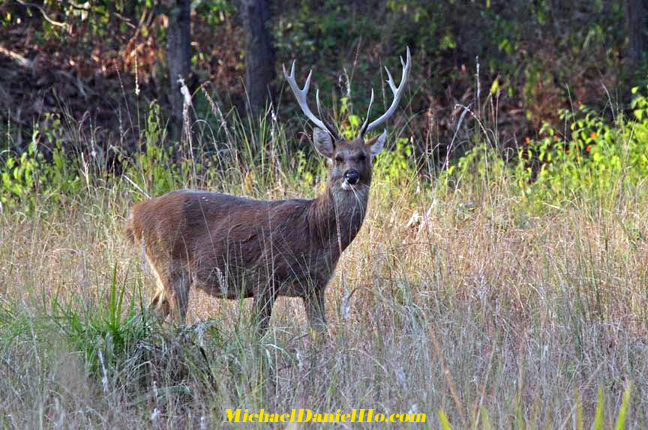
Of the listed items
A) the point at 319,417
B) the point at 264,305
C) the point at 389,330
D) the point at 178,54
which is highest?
the point at 178,54

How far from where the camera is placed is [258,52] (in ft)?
41.6

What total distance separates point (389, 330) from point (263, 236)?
1.09m

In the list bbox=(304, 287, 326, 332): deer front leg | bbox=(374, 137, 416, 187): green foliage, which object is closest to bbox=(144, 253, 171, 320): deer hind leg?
bbox=(304, 287, 326, 332): deer front leg

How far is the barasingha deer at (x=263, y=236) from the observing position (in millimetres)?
6062

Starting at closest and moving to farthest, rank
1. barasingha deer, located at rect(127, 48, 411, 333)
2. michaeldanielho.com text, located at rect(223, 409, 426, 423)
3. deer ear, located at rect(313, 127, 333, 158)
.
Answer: michaeldanielho.com text, located at rect(223, 409, 426, 423)
barasingha deer, located at rect(127, 48, 411, 333)
deer ear, located at rect(313, 127, 333, 158)

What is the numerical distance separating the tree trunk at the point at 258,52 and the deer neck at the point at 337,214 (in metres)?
6.28

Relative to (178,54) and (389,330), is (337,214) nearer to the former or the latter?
(389,330)

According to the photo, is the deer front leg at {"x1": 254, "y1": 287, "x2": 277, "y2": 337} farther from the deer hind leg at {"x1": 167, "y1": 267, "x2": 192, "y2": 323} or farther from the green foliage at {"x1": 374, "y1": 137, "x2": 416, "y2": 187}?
the green foliage at {"x1": 374, "y1": 137, "x2": 416, "y2": 187}

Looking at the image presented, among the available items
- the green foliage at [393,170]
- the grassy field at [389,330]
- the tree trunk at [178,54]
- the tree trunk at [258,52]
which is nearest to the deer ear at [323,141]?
the grassy field at [389,330]

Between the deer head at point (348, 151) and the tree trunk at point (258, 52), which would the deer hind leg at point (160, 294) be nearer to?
the deer head at point (348, 151)

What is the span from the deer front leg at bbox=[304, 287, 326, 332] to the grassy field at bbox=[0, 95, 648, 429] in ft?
0.29

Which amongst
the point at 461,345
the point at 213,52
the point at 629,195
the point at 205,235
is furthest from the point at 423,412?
the point at 213,52

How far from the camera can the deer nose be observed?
6.16 metres

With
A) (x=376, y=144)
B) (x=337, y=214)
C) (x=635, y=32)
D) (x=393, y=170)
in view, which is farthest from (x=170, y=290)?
(x=635, y=32)
